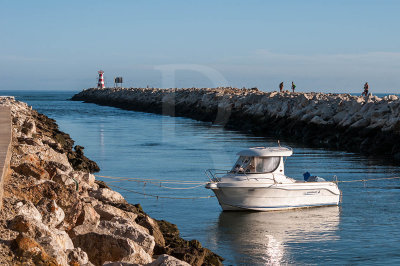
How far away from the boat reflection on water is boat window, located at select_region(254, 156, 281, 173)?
1.00 m

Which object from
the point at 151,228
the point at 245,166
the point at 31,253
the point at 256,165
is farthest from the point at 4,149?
the point at 256,165

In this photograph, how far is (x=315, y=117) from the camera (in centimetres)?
3459

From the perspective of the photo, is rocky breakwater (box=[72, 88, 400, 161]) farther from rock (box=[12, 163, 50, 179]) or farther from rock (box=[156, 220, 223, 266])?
rock (box=[12, 163, 50, 179])

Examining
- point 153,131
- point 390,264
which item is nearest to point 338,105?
point 153,131

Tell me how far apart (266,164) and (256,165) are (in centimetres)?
25

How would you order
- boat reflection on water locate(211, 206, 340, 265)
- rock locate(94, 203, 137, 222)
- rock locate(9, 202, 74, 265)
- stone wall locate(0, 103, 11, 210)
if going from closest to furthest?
rock locate(9, 202, 74, 265) < stone wall locate(0, 103, 11, 210) < rock locate(94, 203, 137, 222) < boat reflection on water locate(211, 206, 340, 265)

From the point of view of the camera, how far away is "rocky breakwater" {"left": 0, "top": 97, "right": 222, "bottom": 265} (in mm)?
5379

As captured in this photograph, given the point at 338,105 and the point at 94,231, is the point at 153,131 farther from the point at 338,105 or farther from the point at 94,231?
the point at 94,231

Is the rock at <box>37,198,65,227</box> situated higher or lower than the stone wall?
lower

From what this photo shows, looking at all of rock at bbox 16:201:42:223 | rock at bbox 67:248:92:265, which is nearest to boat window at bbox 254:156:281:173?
rock at bbox 16:201:42:223

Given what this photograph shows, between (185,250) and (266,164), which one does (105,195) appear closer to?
(185,250)

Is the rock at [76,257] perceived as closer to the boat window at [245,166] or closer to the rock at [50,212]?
the rock at [50,212]

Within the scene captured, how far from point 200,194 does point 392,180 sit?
6672 mm

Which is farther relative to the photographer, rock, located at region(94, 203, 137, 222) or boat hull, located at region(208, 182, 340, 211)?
boat hull, located at region(208, 182, 340, 211)
